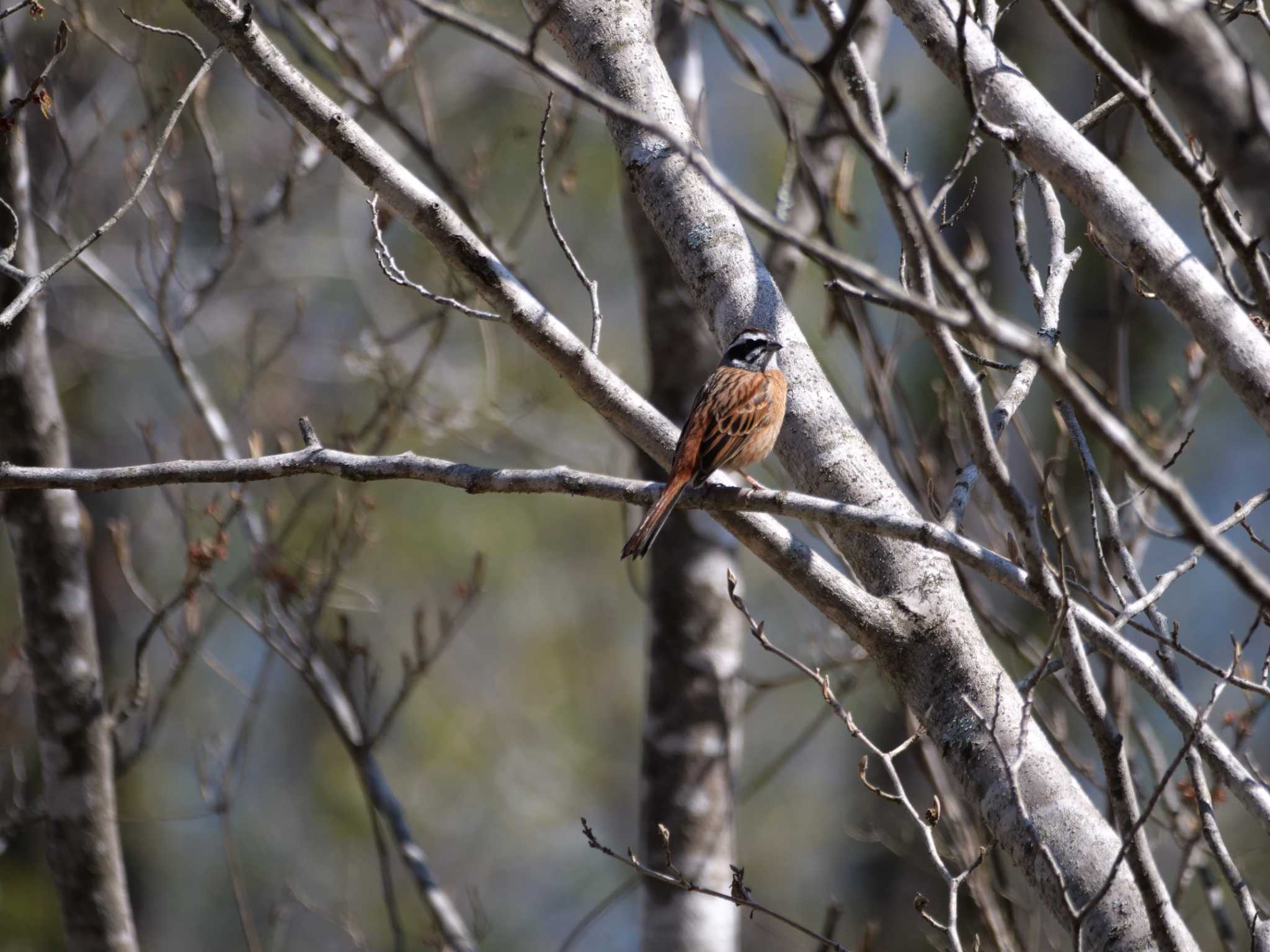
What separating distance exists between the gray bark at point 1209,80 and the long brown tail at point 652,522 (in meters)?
1.64

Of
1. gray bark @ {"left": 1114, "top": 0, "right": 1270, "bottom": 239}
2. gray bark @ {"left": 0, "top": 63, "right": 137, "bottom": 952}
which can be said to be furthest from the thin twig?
gray bark @ {"left": 0, "top": 63, "right": 137, "bottom": 952}

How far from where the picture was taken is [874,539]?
3062mm

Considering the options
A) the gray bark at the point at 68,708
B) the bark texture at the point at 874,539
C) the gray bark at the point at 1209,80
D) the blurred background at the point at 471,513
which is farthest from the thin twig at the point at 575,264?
the blurred background at the point at 471,513

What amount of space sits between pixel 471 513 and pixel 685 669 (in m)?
9.96

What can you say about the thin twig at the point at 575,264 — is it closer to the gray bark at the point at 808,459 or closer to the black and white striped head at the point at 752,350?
the gray bark at the point at 808,459

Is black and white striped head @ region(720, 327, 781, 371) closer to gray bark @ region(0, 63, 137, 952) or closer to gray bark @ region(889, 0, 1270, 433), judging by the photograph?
gray bark @ region(889, 0, 1270, 433)

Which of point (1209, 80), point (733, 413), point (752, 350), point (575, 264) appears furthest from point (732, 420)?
point (1209, 80)

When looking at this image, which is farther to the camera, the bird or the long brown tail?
the bird

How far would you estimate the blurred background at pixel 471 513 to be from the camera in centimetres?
861

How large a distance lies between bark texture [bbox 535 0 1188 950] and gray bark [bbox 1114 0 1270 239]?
36.1 inches

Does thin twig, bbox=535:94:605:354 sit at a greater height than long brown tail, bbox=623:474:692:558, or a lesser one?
greater

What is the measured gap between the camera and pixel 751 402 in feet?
13.7

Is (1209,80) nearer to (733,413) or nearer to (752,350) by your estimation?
(752,350)

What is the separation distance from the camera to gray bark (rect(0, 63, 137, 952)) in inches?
176
